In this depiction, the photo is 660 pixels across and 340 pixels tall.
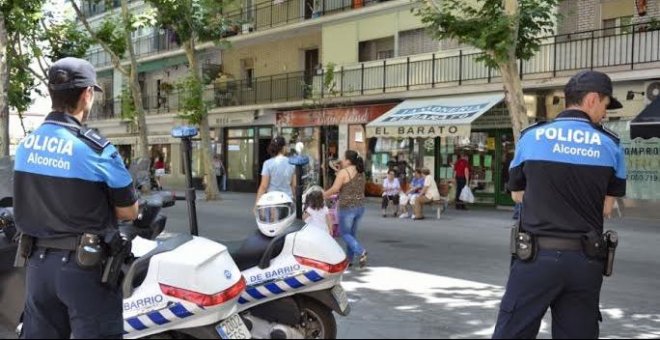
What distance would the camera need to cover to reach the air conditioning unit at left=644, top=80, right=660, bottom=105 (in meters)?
17.1

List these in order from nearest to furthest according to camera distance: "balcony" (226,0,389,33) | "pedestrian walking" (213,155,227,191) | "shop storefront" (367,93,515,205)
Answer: "shop storefront" (367,93,515,205) → "balcony" (226,0,389,33) → "pedestrian walking" (213,155,227,191)

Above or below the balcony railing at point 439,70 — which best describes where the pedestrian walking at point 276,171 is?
below

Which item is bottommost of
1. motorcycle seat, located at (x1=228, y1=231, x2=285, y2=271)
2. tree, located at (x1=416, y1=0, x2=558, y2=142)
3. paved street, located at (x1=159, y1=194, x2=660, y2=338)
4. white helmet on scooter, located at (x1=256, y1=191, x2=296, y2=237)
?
paved street, located at (x1=159, y1=194, x2=660, y2=338)

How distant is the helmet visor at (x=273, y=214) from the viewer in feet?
17.1

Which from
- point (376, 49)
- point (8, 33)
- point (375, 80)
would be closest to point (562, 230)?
point (8, 33)

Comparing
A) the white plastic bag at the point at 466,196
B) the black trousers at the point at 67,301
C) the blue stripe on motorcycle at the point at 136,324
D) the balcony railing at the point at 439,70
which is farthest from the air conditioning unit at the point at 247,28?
the black trousers at the point at 67,301

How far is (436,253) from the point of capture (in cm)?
1120

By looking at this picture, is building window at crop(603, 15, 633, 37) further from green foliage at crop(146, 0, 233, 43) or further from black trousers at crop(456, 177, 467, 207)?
green foliage at crop(146, 0, 233, 43)

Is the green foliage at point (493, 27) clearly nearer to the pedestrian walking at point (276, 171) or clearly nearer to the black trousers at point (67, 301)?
the pedestrian walking at point (276, 171)

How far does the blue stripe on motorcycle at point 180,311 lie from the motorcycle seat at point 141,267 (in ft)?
0.88

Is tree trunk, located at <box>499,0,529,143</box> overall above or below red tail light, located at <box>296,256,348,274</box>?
above

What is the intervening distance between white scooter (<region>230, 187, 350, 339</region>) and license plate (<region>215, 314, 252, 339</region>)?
0.71m

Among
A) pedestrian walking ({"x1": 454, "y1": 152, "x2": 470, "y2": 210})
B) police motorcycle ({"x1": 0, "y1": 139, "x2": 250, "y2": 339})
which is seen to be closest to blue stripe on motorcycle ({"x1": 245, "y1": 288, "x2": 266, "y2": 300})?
police motorcycle ({"x1": 0, "y1": 139, "x2": 250, "y2": 339})

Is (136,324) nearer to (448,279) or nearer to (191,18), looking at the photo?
(448,279)
